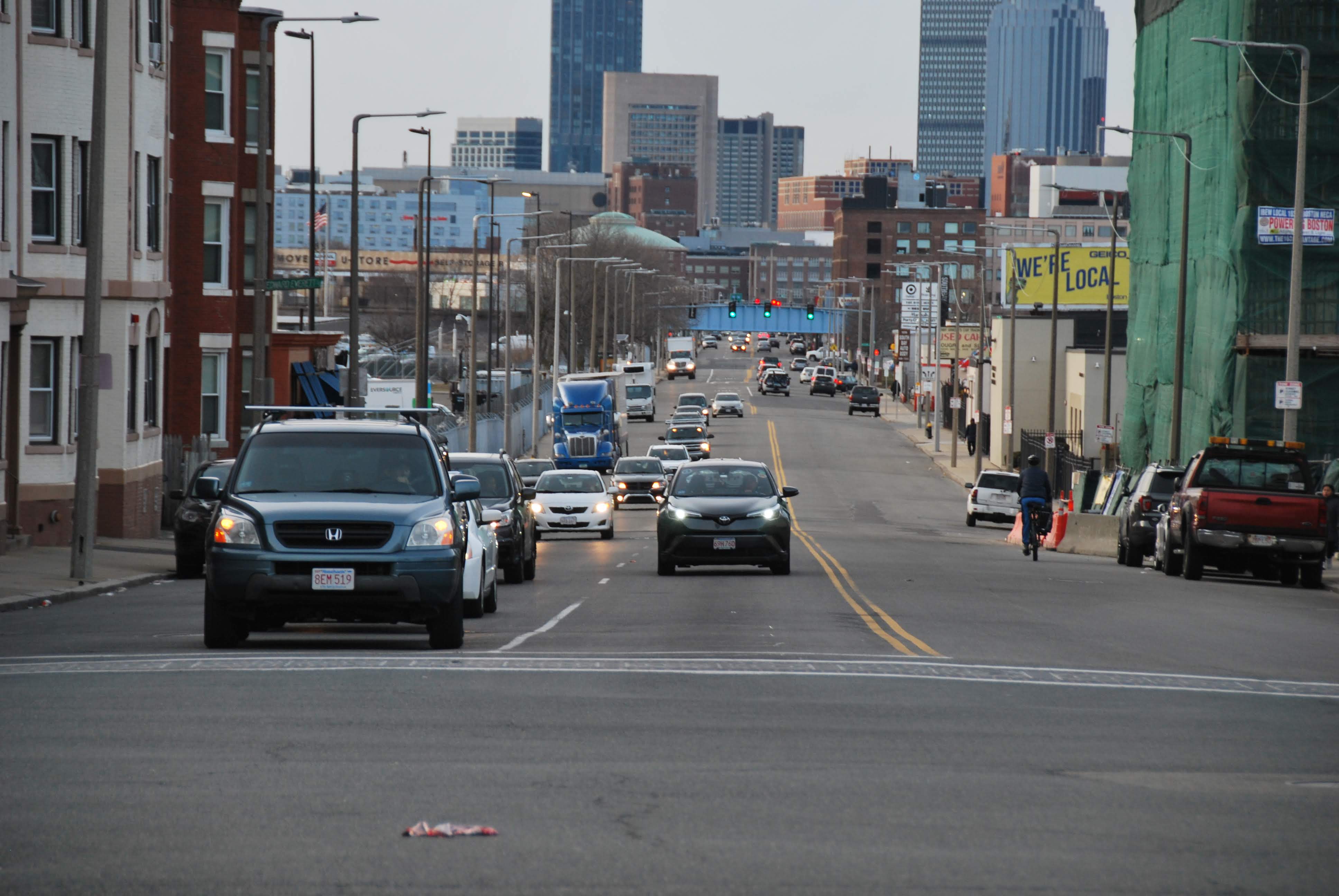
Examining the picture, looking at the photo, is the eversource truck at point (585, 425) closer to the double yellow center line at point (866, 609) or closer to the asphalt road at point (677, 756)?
the double yellow center line at point (866, 609)

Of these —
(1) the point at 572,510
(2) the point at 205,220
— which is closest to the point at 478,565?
(1) the point at 572,510

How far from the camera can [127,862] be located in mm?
6871

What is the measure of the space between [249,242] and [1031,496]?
2423 cm

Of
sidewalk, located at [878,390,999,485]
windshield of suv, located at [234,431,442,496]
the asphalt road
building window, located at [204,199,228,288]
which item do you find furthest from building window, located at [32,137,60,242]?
sidewalk, located at [878,390,999,485]

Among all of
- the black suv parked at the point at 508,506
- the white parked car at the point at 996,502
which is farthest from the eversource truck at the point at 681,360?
the black suv parked at the point at 508,506

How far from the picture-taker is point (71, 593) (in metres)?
21.5

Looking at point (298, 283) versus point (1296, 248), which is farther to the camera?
point (1296, 248)

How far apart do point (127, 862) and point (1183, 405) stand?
39545 mm

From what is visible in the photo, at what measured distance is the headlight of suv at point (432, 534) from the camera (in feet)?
45.3

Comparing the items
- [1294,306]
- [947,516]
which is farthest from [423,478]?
[947,516]

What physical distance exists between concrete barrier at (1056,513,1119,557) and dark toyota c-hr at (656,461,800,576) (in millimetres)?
14352

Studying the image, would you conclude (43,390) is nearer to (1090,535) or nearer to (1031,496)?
(1031,496)

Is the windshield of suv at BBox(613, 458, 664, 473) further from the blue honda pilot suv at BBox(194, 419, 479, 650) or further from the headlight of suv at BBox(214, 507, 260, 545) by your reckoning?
the headlight of suv at BBox(214, 507, 260, 545)

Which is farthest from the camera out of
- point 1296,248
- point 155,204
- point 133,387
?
point 155,204
